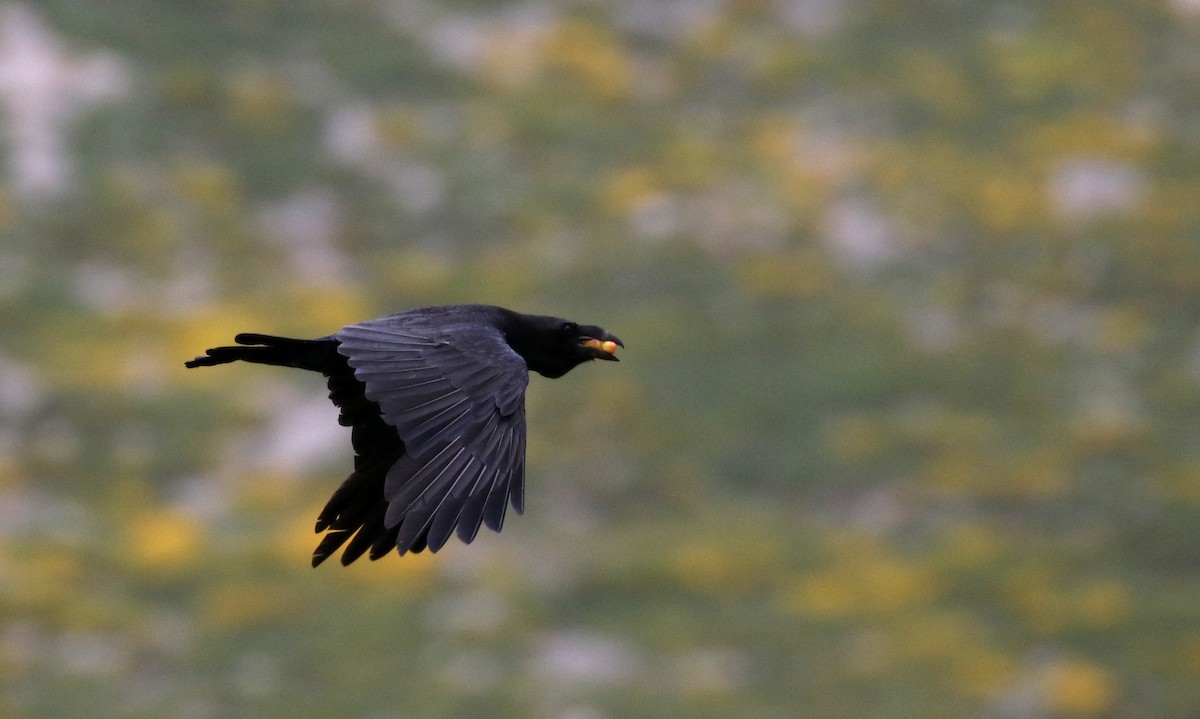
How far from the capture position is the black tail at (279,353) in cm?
1398

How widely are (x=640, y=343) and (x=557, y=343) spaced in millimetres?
28203

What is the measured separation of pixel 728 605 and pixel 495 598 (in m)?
4.30

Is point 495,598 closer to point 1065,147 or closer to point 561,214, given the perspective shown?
point 561,214

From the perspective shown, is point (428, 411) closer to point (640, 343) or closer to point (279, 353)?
point (279, 353)

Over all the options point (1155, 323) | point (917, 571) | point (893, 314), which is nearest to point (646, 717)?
point (917, 571)

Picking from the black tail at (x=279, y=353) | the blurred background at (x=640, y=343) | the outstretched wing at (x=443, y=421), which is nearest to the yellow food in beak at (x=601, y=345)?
the outstretched wing at (x=443, y=421)

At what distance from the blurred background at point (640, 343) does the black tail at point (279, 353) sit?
22.4 m

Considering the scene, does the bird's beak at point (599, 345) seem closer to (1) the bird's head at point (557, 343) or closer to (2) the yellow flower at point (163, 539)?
(1) the bird's head at point (557, 343)

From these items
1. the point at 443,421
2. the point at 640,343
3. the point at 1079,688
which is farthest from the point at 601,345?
the point at 640,343

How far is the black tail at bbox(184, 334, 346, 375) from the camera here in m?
14.0

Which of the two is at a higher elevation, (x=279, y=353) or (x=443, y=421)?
(x=279, y=353)

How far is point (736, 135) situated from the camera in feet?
166

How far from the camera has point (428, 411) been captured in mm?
13055

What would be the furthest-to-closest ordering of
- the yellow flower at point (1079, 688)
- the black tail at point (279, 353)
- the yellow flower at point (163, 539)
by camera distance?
the yellow flower at point (163, 539) → the yellow flower at point (1079, 688) → the black tail at point (279, 353)
